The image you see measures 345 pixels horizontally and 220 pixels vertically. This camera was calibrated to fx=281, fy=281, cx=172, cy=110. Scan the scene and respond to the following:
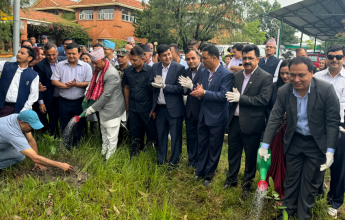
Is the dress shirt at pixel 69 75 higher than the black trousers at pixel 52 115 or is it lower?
higher

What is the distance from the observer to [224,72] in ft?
12.7

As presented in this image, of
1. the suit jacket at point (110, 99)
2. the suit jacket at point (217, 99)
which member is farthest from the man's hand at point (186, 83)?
the suit jacket at point (110, 99)

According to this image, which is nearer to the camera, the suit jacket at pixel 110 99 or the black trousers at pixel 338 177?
the black trousers at pixel 338 177

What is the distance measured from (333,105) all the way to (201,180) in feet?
6.98

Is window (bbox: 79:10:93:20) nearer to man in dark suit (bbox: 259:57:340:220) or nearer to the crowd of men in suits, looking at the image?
the crowd of men in suits

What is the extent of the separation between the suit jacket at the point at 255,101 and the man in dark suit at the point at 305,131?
1.15 ft

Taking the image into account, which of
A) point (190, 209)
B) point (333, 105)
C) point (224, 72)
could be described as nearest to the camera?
point (333, 105)

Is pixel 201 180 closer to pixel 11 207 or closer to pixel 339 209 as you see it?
pixel 339 209

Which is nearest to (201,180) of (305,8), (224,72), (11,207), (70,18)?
(224,72)

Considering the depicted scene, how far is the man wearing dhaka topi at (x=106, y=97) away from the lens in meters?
4.35

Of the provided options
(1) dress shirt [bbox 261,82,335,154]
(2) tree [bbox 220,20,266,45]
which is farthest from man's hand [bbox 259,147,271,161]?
(2) tree [bbox 220,20,266,45]

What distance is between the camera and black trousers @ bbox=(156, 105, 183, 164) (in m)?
4.48

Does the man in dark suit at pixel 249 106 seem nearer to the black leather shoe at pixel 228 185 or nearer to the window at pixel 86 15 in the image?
the black leather shoe at pixel 228 185

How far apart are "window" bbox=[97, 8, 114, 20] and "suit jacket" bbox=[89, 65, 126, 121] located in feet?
91.3
